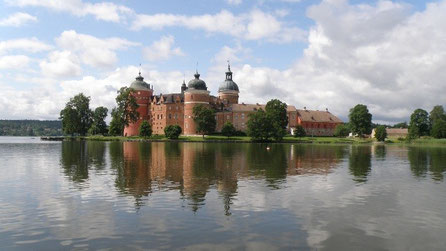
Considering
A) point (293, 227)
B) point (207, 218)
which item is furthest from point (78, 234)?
point (293, 227)

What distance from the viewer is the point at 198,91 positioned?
13375cm

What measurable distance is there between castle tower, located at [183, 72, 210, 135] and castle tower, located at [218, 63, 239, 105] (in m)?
18.7

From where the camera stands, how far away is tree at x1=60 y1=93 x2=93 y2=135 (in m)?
121

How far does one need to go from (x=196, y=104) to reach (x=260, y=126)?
116 ft

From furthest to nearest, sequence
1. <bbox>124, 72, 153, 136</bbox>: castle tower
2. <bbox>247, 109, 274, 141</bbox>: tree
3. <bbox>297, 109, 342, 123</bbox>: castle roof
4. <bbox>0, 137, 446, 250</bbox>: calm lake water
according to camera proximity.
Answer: <bbox>297, 109, 342, 123</bbox>: castle roof
<bbox>124, 72, 153, 136</bbox>: castle tower
<bbox>247, 109, 274, 141</bbox>: tree
<bbox>0, 137, 446, 250</bbox>: calm lake water

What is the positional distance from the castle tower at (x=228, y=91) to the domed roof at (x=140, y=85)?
2969 cm

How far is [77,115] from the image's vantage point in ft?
402

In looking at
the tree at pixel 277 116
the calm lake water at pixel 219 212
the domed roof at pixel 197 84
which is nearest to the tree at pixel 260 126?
the tree at pixel 277 116

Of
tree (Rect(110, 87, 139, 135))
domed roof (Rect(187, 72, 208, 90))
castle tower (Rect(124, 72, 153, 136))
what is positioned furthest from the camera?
castle tower (Rect(124, 72, 153, 136))

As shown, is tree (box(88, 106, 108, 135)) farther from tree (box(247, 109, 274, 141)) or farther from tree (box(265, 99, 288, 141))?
tree (box(265, 99, 288, 141))

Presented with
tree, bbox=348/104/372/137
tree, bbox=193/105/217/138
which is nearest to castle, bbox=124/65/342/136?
tree, bbox=193/105/217/138

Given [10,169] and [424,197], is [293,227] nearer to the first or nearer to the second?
[424,197]

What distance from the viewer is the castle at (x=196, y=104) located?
134625 mm

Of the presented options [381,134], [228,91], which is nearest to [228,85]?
[228,91]
